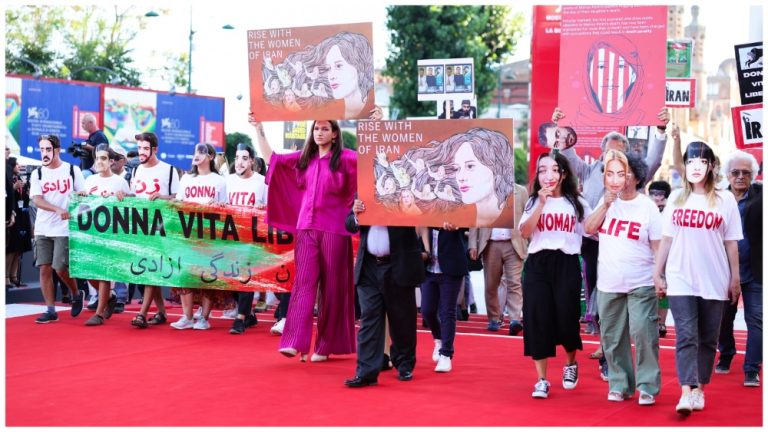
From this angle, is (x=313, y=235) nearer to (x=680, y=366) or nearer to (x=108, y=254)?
(x=680, y=366)

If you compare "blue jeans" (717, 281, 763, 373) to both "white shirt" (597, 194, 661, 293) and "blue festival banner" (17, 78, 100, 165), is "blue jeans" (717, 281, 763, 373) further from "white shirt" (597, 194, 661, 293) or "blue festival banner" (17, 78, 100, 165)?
"blue festival banner" (17, 78, 100, 165)

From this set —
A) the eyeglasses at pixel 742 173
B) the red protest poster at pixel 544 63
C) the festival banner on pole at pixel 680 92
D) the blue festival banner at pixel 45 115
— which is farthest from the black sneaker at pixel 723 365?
the blue festival banner at pixel 45 115

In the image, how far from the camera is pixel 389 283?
28.1 feet

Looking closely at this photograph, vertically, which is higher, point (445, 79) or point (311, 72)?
point (445, 79)

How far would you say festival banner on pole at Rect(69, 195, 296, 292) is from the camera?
A: 12.1m

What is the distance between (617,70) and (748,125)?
4.07ft

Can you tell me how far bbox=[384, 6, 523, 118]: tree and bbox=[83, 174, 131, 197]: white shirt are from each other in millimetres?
35668

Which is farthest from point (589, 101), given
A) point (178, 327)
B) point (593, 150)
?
point (178, 327)

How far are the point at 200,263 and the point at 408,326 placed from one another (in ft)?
13.1

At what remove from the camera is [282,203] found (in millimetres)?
9703

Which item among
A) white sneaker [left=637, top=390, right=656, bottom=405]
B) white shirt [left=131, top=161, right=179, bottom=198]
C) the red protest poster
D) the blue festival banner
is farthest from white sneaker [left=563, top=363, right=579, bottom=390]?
the blue festival banner

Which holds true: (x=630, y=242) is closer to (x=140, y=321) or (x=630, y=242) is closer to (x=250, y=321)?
(x=250, y=321)

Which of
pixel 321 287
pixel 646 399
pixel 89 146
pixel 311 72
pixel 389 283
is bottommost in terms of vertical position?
pixel 646 399

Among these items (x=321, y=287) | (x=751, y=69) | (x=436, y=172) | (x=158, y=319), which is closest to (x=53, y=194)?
(x=158, y=319)
